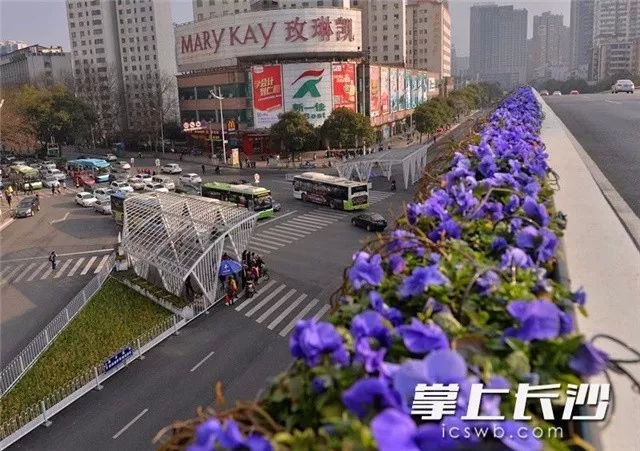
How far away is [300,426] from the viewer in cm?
184

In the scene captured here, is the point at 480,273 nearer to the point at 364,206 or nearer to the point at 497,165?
the point at 497,165

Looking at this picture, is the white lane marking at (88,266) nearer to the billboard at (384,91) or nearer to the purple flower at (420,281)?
the purple flower at (420,281)

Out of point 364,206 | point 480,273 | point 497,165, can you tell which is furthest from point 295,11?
point 480,273

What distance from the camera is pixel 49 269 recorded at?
20.4m

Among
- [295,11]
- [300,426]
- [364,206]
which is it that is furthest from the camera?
[295,11]

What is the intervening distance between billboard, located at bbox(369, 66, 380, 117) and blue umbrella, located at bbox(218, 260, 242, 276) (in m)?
34.1

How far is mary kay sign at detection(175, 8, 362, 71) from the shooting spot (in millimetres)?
44750

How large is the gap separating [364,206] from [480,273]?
24.5 meters

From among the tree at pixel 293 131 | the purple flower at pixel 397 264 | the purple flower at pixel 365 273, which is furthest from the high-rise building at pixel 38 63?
the purple flower at pixel 365 273

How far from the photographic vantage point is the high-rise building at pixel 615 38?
108500 millimetres

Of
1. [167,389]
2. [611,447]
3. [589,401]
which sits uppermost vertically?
[589,401]

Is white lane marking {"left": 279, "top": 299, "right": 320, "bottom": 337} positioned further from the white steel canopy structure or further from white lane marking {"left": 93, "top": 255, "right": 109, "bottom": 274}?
white lane marking {"left": 93, "top": 255, "right": 109, "bottom": 274}

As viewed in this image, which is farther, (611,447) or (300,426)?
(611,447)

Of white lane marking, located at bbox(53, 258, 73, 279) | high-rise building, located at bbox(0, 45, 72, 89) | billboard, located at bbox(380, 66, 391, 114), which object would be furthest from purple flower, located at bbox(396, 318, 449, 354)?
high-rise building, located at bbox(0, 45, 72, 89)
